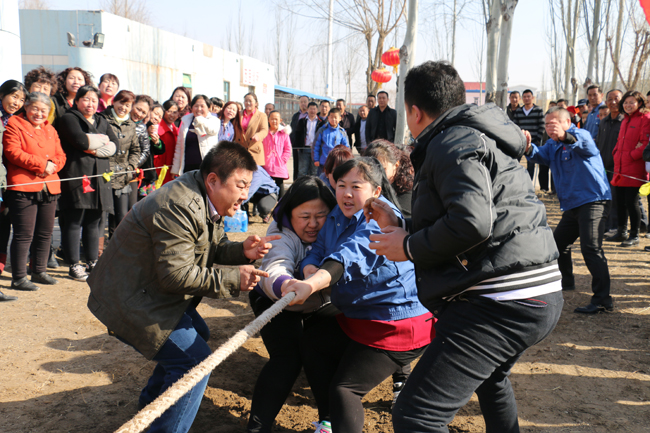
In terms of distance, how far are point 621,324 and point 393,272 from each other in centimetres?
303

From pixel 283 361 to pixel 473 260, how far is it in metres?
1.36

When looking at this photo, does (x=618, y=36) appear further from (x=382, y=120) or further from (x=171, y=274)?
(x=171, y=274)

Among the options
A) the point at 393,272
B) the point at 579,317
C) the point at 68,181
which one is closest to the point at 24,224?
the point at 68,181

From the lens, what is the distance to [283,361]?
2.87 metres

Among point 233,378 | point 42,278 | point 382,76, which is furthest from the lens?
point 382,76

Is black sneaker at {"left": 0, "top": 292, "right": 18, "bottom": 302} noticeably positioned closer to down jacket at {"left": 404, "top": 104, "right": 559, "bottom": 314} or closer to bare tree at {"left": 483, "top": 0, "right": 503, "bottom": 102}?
down jacket at {"left": 404, "top": 104, "right": 559, "bottom": 314}

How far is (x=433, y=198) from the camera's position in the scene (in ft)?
6.57

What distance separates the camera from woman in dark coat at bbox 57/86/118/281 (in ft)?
17.5

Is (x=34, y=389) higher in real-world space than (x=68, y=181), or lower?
lower

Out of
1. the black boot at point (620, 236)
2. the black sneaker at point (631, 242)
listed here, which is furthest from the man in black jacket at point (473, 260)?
the black boot at point (620, 236)

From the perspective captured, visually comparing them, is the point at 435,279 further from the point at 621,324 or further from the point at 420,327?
the point at 621,324

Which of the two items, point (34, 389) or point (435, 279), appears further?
point (34, 389)

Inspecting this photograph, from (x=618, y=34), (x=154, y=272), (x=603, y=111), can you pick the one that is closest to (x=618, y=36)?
(x=618, y=34)

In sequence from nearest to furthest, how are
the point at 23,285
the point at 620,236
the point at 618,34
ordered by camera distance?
the point at 23,285 < the point at 620,236 < the point at 618,34
